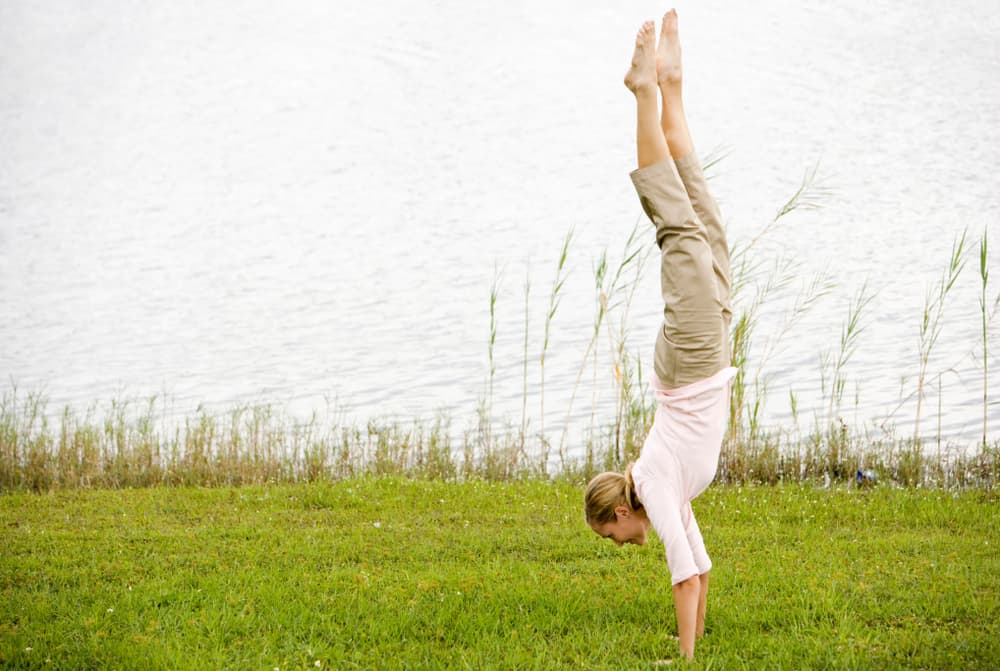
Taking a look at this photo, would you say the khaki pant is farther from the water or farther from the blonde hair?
the water

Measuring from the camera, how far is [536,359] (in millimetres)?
14992

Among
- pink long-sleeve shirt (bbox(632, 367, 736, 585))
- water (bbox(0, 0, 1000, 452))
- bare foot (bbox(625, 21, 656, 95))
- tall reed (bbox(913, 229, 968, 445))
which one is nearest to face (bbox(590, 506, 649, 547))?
pink long-sleeve shirt (bbox(632, 367, 736, 585))

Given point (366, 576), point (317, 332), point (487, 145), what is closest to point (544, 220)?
point (487, 145)

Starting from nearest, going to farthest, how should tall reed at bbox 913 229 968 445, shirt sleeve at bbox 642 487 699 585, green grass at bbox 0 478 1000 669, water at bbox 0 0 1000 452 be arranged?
shirt sleeve at bbox 642 487 699 585 → green grass at bbox 0 478 1000 669 → tall reed at bbox 913 229 968 445 → water at bbox 0 0 1000 452

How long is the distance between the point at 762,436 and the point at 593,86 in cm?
2148

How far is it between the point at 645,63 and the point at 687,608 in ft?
7.98

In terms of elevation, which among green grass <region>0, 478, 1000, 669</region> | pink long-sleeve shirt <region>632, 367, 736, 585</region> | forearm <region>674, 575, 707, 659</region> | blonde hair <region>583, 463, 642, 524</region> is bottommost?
green grass <region>0, 478, 1000, 669</region>

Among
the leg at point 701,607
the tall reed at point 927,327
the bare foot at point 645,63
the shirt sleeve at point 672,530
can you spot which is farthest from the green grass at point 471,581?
the bare foot at point 645,63

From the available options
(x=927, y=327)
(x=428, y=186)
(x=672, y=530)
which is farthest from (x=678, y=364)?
(x=428, y=186)

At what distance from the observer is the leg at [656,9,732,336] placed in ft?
16.3

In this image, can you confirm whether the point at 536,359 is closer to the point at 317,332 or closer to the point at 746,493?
the point at 317,332

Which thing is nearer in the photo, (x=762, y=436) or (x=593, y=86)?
(x=762, y=436)

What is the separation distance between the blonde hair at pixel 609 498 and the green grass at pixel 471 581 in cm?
66

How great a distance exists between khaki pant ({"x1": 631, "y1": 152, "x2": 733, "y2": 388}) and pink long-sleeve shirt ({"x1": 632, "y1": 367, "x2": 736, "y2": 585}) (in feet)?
0.22
